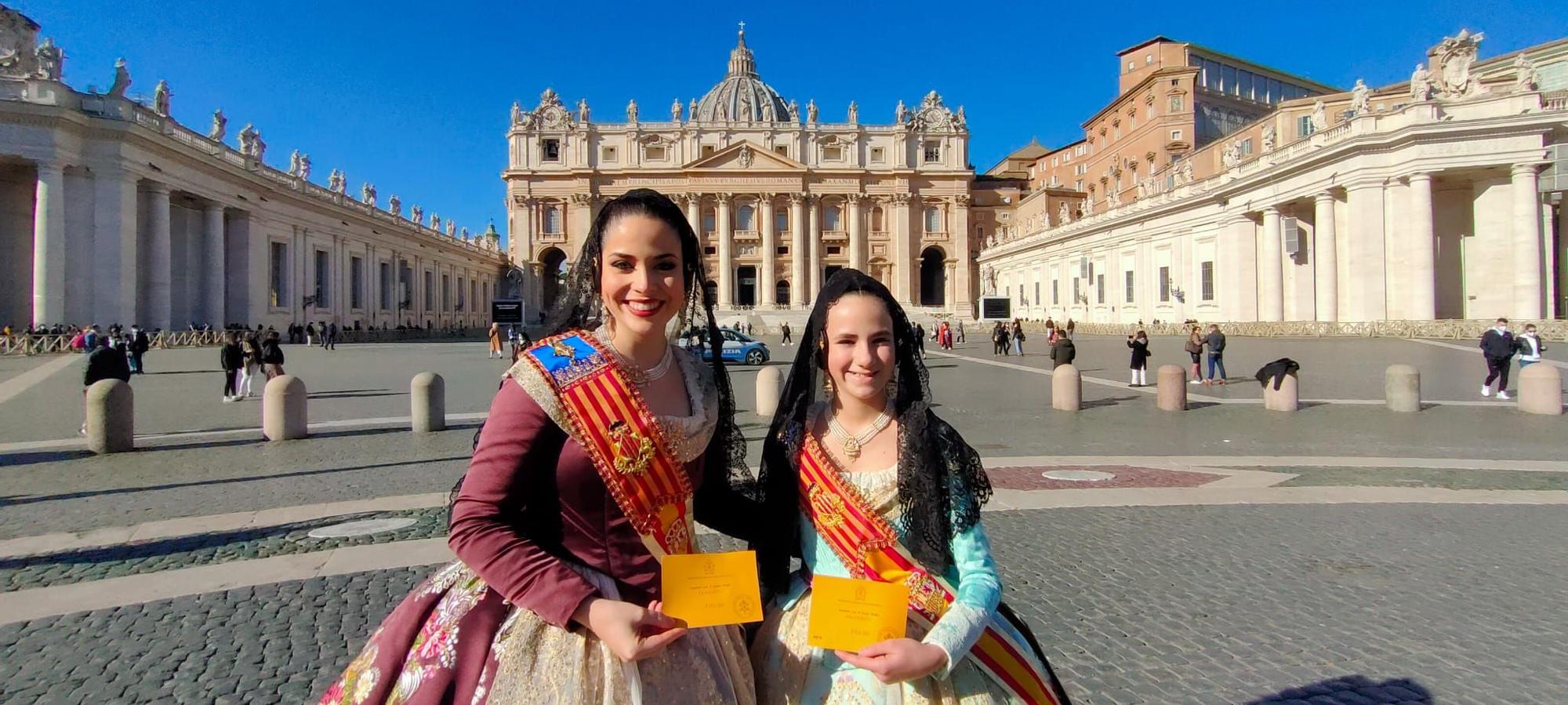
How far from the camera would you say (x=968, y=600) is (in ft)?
6.15

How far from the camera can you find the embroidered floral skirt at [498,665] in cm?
161

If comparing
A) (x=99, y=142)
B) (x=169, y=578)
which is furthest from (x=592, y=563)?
(x=99, y=142)

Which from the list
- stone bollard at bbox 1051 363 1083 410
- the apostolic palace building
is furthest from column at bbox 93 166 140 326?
stone bollard at bbox 1051 363 1083 410

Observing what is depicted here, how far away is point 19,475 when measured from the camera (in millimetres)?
8508

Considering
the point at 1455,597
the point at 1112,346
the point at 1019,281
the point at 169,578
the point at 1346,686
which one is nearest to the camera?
the point at 1346,686

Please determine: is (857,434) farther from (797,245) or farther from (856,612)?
(797,245)

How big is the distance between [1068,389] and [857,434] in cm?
1233

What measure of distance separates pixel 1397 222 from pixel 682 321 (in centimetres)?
3605

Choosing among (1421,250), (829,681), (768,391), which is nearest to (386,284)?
(768,391)

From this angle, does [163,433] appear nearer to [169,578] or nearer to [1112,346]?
[169,578]

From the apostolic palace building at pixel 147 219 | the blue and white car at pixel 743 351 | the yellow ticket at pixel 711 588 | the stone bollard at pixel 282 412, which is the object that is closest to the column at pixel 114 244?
the apostolic palace building at pixel 147 219

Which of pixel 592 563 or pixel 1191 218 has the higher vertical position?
pixel 1191 218

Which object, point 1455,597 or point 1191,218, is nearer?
point 1455,597

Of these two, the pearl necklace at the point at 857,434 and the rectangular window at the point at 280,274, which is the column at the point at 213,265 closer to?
the rectangular window at the point at 280,274
